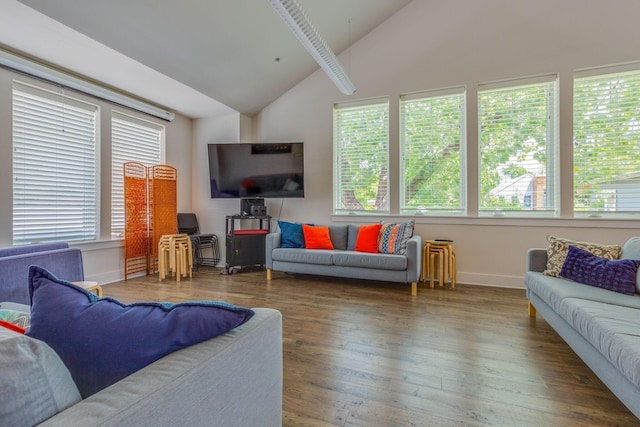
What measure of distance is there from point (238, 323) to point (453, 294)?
322 centimetres

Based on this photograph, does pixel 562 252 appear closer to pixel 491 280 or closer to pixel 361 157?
pixel 491 280

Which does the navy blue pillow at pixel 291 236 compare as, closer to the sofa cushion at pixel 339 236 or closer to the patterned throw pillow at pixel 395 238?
the sofa cushion at pixel 339 236

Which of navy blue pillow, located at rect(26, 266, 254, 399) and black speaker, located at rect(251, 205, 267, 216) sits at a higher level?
black speaker, located at rect(251, 205, 267, 216)

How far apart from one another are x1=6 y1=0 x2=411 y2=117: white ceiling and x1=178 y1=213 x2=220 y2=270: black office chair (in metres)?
1.84

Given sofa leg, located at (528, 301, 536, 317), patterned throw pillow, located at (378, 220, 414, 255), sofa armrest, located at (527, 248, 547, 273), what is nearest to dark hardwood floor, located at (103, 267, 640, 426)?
sofa leg, located at (528, 301, 536, 317)

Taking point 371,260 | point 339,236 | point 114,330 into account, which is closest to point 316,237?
point 339,236

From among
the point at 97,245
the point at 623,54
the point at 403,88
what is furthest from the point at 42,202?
the point at 623,54

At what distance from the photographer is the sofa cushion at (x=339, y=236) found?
4.27 meters

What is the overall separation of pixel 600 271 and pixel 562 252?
332 millimetres

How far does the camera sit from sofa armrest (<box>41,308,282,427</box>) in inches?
21.8

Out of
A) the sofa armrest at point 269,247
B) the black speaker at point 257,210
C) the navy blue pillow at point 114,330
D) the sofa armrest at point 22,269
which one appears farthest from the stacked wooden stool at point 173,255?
the navy blue pillow at point 114,330

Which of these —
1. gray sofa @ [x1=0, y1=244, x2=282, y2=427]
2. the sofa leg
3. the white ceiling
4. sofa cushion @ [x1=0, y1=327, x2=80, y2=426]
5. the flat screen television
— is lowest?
the sofa leg

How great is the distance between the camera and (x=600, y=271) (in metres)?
2.15

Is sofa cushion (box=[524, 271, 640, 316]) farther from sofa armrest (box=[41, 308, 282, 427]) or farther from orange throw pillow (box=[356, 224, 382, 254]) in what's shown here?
sofa armrest (box=[41, 308, 282, 427])
